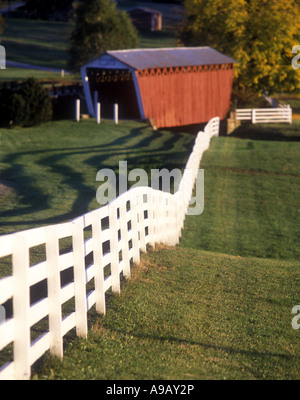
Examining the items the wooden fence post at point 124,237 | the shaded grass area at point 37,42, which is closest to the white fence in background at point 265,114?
the wooden fence post at point 124,237

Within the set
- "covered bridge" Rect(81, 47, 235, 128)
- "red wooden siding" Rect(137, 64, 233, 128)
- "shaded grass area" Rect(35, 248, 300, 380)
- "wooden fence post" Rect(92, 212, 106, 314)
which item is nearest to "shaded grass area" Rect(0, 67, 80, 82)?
"covered bridge" Rect(81, 47, 235, 128)

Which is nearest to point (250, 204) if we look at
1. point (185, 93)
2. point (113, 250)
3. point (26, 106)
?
point (113, 250)

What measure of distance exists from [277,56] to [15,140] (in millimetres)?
24347

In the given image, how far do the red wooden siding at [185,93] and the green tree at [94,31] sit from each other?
22.9m

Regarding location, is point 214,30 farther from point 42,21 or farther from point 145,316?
point 42,21

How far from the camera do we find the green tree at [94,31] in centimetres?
6047

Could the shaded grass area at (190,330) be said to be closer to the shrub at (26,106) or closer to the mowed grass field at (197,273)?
the mowed grass field at (197,273)

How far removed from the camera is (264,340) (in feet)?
21.0

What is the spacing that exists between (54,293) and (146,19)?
356ft

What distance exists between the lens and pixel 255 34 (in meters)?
43.3

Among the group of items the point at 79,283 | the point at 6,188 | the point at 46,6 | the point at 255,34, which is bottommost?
the point at 6,188

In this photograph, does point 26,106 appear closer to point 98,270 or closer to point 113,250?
point 113,250

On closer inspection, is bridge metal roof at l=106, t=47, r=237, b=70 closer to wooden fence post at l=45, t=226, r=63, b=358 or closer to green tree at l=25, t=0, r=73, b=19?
wooden fence post at l=45, t=226, r=63, b=358
